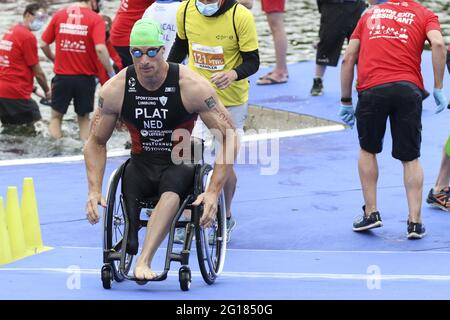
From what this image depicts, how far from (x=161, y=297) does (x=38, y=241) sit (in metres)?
2.04

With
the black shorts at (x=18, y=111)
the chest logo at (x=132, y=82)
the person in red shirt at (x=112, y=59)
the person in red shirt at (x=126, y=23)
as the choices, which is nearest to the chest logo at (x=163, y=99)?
the chest logo at (x=132, y=82)

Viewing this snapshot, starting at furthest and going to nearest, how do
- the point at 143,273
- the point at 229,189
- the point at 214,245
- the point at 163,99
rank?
the point at 229,189, the point at 214,245, the point at 163,99, the point at 143,273

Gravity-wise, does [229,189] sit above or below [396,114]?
below

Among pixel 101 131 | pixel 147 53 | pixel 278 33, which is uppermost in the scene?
pixel 147 53

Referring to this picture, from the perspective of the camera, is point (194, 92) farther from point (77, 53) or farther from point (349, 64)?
point (77, 53)

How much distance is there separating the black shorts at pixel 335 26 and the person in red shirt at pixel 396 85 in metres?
4.63

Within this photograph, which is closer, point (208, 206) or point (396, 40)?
point (208, 206)

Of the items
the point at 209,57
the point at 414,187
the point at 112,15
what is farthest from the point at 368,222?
the point at 112,15

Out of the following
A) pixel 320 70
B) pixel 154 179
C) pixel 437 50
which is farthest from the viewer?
pixel 320 70

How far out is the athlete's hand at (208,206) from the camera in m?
6.71

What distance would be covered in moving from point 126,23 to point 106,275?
16.8ft

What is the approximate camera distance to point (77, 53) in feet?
42.6

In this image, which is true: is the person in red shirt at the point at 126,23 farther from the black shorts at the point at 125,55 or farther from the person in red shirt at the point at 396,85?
the person in red shirt at the point at 396,85

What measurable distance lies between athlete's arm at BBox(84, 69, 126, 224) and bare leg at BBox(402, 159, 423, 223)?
7.98 ft
